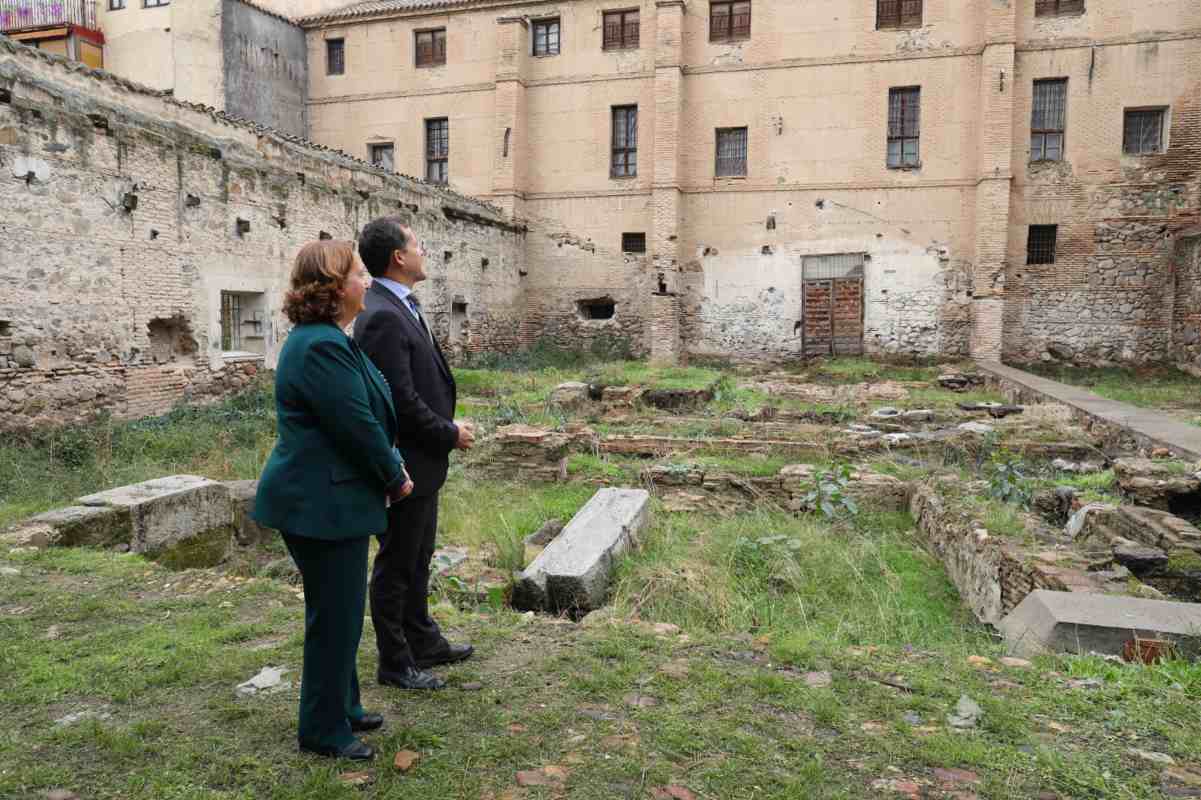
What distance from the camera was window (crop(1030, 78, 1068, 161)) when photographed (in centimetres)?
1998

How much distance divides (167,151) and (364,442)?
1012cm

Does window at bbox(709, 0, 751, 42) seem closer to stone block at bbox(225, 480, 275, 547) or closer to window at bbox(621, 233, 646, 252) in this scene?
window at bbox(621, 233, 646, 252)

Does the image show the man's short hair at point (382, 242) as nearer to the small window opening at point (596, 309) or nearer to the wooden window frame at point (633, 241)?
the wooden window frame at point (633, 241)

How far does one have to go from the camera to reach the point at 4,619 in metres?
3.88

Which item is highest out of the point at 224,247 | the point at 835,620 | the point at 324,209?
the point at 324,209

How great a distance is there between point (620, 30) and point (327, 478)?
22604 millimetres

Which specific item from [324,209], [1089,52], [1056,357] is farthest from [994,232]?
[324,209]

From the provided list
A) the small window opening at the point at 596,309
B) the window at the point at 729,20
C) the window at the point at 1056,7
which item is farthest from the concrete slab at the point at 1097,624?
the window at the point at 1056,7

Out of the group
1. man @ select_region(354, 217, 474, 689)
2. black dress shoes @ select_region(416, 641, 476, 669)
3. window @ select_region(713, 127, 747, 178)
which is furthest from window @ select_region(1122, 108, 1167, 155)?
black dress shoes @ select_region(416, 641, 476, 669)

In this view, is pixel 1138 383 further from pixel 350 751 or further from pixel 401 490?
pixel 350 751

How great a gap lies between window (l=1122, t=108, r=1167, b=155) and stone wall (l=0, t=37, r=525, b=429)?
59.7 ft

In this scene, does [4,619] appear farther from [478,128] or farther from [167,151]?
[478,128]

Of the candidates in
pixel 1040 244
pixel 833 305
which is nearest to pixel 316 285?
pixel 833 305

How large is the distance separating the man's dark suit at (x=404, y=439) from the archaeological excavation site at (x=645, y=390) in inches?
2.0
